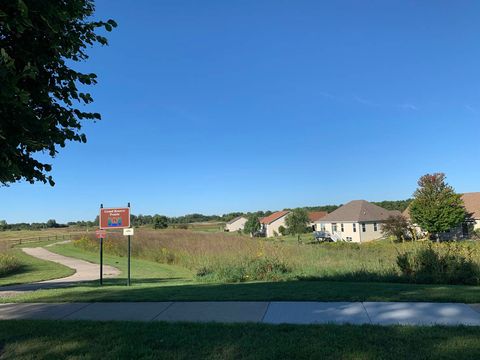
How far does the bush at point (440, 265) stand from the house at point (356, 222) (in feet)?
131

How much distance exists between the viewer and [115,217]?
15.2 metres

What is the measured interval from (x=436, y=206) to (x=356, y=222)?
44.6 ft

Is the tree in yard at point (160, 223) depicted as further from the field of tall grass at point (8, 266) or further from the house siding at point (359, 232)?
the field of tall grass at point (8, 266)

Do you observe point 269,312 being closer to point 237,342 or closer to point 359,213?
point 237,342

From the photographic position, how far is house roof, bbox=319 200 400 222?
2034 inches

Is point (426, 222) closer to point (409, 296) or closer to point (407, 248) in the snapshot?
point (407, 248)

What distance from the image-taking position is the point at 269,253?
14.5m

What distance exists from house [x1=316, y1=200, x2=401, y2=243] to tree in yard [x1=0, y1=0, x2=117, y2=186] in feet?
159

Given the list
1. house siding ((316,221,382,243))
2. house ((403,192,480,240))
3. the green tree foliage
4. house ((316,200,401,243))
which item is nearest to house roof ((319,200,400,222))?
house ((316,200,401,243))

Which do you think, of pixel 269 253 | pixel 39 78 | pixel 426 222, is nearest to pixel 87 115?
pixel 39 78

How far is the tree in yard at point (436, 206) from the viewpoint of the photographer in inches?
1495

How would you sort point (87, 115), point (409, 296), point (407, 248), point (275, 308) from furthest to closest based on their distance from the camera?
point (407, 248) < point (409, 296) < point (275, 308) < point (87, 115)

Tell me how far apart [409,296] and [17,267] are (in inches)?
882

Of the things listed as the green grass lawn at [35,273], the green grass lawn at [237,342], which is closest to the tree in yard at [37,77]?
the green grass lawn at [237,342]
